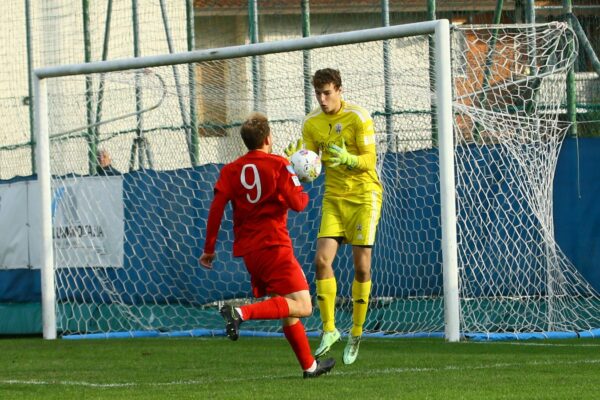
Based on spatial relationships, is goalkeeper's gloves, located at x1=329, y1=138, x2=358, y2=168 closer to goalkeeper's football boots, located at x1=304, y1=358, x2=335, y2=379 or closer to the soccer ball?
the soccer ball

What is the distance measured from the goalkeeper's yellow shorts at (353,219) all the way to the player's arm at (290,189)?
187 cm

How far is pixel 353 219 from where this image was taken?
976 centimetres

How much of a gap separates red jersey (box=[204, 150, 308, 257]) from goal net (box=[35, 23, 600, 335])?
3.39 meters

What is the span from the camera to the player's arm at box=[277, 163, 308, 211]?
784 cm

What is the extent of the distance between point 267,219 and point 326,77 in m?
1.82

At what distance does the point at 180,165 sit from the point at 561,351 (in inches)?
212

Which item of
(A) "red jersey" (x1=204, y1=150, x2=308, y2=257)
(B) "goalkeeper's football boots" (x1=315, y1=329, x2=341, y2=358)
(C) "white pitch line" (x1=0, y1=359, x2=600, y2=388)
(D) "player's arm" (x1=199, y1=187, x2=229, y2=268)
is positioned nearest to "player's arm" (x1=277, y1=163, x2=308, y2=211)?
(A) "red jersey" (x1=204, y1=150, x2=308, y2=257)

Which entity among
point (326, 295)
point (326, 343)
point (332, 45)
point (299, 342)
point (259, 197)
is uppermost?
point (332, 45)

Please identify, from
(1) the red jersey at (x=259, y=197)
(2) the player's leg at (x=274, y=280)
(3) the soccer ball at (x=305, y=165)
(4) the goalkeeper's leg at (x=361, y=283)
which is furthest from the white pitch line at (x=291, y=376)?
(3) the soccer ball at (x=305, y=165)

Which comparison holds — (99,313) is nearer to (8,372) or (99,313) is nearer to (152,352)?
(152,352)

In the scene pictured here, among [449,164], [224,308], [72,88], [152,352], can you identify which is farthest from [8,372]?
[72,88]

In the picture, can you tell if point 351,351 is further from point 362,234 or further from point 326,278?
point 362,234

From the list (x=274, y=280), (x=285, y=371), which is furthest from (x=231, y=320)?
(x=285, y=371)

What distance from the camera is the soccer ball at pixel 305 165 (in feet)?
26.5
